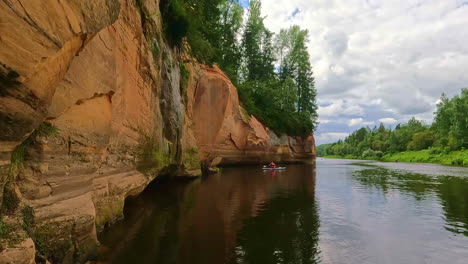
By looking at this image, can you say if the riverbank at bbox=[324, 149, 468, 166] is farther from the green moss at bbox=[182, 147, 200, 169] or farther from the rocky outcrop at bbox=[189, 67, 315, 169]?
the green moss at bbox=[182, 147, 200, 169]

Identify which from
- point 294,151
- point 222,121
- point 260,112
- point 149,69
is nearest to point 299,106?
point 294,151

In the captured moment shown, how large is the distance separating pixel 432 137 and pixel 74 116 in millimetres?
89041

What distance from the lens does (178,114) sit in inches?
627

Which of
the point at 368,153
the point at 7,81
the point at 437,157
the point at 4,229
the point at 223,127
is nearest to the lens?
the point at 7,81

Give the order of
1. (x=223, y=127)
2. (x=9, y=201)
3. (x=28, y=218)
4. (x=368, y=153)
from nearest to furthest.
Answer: (x=9, y=201) < (x=28, y=218) < (x=223, y=127) < (x=368, y=153)

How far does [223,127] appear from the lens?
2809cm

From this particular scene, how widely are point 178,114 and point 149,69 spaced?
14.6ft

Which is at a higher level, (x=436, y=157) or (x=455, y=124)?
(x=455, y=124)

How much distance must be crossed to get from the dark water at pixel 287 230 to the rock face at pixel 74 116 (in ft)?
4.12

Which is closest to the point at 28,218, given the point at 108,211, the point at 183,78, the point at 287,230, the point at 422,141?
the point at 108,211

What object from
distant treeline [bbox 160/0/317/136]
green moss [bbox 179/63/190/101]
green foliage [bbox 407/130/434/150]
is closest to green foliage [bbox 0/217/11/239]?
green moss [bbox 179/63/190/101]

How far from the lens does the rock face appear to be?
3534mm

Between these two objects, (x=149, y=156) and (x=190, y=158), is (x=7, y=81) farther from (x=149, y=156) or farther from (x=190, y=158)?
(x=190, y=158)

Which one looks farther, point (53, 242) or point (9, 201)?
point (53, 242)
